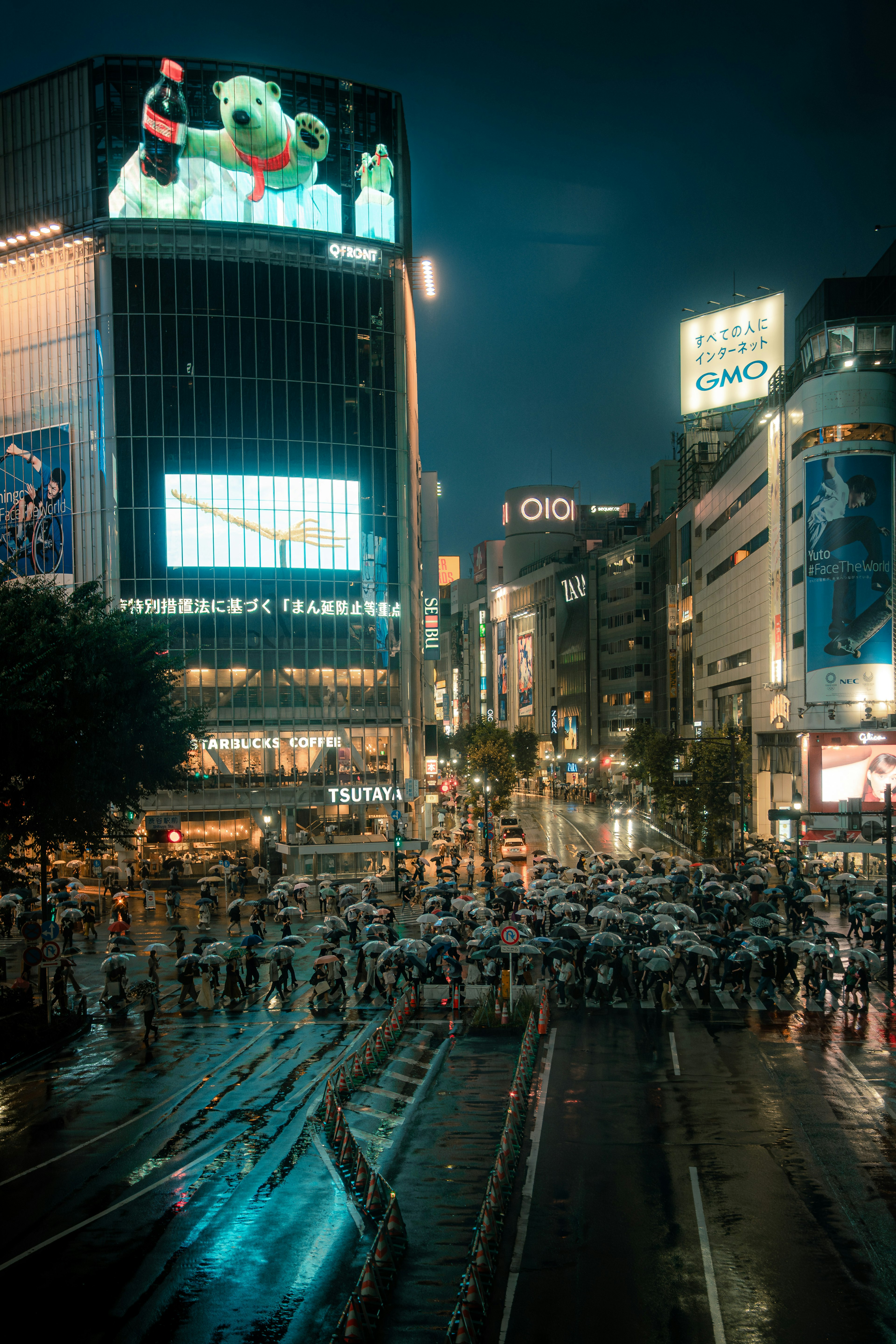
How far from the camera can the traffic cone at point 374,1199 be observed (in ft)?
44.4

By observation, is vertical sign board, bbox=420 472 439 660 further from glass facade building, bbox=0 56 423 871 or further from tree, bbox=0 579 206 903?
tree, bbox=0 579 206 903

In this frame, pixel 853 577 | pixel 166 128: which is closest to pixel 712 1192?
pixel 853 577

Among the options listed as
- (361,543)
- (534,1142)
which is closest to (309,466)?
(361,543)

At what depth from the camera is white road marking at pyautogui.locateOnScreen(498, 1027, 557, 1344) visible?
37.2ft

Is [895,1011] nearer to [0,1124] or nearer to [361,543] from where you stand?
[0,1124]

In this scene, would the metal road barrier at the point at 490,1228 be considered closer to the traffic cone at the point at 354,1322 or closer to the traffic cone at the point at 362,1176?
the traffic cone at the point at 354,1322

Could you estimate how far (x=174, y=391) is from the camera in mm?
71688

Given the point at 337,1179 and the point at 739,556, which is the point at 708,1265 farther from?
the point at 739,556

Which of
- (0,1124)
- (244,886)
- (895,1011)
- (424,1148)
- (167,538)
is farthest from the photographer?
(167,538)

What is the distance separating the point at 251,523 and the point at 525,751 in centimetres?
8924

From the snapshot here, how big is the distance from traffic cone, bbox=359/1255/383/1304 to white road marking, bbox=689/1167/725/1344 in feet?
11.2

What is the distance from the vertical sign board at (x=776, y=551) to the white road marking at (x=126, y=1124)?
51402 millimetres

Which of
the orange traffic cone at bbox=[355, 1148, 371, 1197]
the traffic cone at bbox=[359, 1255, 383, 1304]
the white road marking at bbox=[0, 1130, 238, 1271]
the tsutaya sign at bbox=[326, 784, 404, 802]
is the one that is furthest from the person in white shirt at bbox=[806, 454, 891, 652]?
the traffic cone at bbox=[359, 1255, 383, 1304]

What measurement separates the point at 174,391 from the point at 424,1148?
209ft
